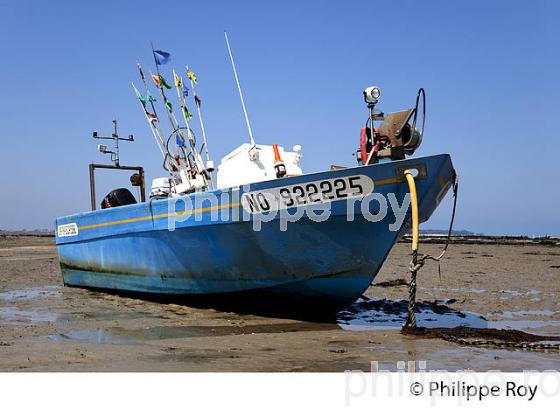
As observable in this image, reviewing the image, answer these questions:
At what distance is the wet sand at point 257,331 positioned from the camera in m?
5.01

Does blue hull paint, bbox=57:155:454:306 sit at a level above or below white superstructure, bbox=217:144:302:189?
below

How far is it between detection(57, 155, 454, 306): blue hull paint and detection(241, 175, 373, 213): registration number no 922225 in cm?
8

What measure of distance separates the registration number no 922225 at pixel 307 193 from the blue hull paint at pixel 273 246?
0.08 meters

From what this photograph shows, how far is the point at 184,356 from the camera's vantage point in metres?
5.28

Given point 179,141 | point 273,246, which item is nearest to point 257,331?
point 273,246

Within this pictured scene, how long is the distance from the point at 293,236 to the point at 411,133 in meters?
2.00

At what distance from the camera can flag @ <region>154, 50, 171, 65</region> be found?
10.2m

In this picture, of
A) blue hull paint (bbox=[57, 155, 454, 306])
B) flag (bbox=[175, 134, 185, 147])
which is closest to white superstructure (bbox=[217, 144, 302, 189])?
blue hull paint (bbox=[57, 155, 454, 306])

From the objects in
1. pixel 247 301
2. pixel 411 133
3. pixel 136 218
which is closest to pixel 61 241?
pixel 136 218

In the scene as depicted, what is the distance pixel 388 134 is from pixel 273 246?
6.80 ft

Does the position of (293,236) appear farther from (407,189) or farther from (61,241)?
(61,241)

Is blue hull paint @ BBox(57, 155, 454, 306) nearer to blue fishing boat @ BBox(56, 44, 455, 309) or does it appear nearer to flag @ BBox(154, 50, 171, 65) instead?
blue fishing boat @ BBox(56, 44, 455, 309)

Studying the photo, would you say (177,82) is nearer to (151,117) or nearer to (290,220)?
(151,117)
